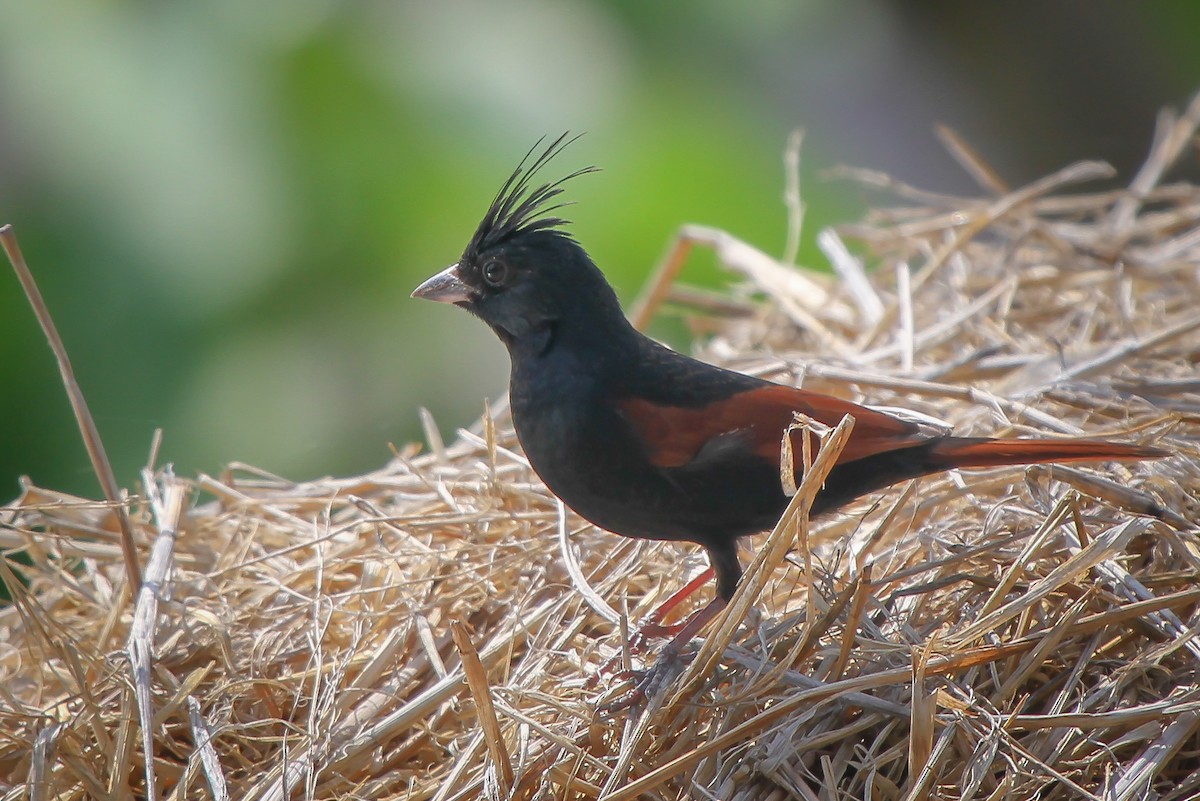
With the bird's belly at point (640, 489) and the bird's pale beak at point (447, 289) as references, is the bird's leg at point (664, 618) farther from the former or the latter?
the bird's pale beak at point (447, 289)

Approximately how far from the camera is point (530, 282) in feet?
8.75

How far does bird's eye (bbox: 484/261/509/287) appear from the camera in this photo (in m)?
2.70

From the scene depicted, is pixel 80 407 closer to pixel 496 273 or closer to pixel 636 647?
pixel 496 273

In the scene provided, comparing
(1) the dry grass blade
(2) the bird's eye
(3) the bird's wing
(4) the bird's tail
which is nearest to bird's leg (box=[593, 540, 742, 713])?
(3) the bird's wing

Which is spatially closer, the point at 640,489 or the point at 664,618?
the point at 640,489

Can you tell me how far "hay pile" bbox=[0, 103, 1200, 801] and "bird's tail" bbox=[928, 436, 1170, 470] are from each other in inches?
4.4

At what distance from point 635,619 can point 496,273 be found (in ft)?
2.83

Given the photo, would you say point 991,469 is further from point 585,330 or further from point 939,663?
point 585,330

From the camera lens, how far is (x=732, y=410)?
2.46 metres

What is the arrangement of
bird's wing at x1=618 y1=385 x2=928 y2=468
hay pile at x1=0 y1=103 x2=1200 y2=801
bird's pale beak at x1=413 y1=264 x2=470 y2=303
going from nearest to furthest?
hay pile at x1=0 y1=103 x2=1200 y2=801
bird's wing at x1=618 y1=385 x2=928 y2=468
bird's pale beak at x1=413 y1=264 x2=470 y2=303

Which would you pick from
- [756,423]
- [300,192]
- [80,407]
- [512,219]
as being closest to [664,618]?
[756,423]

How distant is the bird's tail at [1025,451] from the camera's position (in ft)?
7.29

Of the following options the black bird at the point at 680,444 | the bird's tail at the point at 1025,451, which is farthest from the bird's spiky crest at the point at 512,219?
the bird's tail at the point at 1025,451

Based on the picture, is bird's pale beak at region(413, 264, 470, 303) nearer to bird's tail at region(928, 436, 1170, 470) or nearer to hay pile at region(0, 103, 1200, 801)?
hay pile at region(0, 103, 1200, 801)
